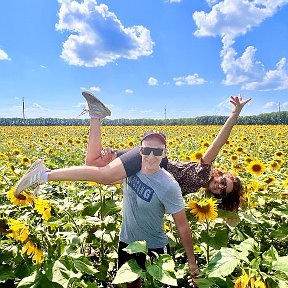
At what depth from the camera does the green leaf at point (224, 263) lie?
1.85 m

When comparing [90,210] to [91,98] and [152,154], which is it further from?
[91,98]

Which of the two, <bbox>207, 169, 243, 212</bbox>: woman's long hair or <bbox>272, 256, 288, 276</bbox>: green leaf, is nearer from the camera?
<bbox>272, 256, 288, 276</bbox>: green leaf

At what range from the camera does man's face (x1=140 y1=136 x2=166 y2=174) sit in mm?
2785

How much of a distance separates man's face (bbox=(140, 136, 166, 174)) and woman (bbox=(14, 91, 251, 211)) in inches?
8.5

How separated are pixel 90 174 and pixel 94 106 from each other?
35.8 inches

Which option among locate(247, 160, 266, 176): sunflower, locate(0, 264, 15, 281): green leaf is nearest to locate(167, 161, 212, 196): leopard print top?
locate(0, 264, 15, 281): green leaf

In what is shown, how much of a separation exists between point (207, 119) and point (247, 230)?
63374mm

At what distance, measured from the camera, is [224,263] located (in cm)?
188

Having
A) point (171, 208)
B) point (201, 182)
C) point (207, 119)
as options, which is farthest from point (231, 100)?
point (207, 119)

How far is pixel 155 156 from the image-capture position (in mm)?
2793

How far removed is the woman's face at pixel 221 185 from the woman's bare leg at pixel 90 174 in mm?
800

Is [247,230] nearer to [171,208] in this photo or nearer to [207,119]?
[171,208]

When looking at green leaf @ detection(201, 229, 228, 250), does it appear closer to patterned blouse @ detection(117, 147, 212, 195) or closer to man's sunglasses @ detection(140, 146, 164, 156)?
man's sunglasses @ detection(140, 146, 164, 156)

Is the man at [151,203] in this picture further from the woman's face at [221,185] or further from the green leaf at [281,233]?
the green leaf at [281,233]
